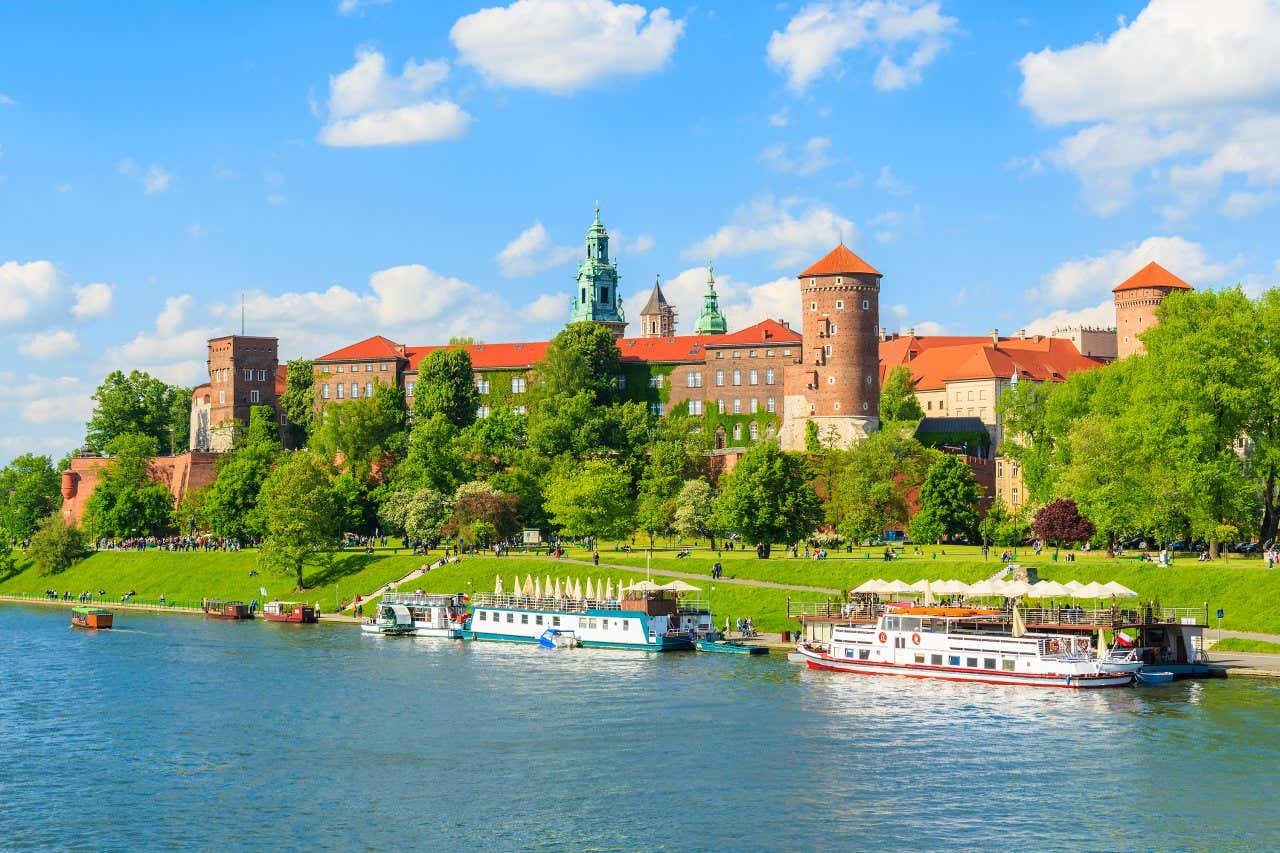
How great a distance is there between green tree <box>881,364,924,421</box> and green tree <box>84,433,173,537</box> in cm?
6217

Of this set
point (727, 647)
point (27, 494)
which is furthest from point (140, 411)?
point (727, 647)

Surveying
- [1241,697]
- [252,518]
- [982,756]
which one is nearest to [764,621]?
[1241,697]

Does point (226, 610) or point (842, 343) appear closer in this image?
point (226, 610)

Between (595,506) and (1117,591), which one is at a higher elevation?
(595,506)

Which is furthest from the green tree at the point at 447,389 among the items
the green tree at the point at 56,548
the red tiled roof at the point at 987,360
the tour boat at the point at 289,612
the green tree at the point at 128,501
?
the red tiled roof at the point at 987,360

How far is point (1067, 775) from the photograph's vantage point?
1841 inches

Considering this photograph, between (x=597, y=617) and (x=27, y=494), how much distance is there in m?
86.1

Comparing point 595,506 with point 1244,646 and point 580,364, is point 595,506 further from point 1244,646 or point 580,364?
point 1244,646

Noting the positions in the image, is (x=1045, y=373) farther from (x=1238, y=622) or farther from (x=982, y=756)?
(x=982, y=756)

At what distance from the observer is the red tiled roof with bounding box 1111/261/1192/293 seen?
148125 millimetres

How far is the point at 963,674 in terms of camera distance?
216ft

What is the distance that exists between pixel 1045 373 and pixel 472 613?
8468 cm

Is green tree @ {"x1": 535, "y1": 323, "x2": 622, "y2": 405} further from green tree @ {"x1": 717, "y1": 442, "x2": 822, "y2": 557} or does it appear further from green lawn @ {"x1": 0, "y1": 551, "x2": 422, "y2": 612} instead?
green tree @ {"x1": 717, "y1": 442, "x2": 822, "y2": 557}

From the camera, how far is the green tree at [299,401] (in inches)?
6033
